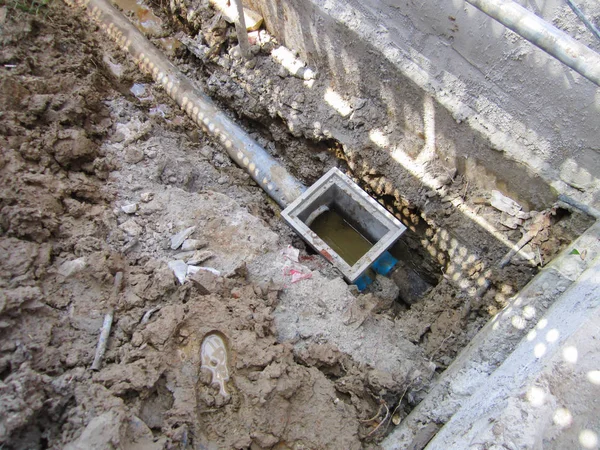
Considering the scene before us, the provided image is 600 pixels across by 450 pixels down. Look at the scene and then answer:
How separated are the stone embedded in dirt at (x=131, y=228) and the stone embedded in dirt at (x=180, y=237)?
0.89 feet

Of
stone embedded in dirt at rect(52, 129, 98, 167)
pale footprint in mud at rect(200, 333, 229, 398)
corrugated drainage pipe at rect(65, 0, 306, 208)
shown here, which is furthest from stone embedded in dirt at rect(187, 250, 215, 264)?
stone embedded in dirt at rect(52, 129, 98, 167)

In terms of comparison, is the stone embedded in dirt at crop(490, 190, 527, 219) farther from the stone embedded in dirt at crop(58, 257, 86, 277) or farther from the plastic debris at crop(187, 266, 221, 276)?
the stone embedded in dirt at crop(58, 257, 86, 277)

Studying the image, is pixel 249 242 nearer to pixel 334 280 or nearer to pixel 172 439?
pixel 334 280

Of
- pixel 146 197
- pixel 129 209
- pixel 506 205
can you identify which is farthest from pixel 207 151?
pixel 506 205

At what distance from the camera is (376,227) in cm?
400

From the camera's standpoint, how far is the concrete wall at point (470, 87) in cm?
285

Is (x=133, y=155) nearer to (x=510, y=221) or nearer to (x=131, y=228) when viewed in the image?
(x=131, y=228)

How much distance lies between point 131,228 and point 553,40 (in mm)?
3008

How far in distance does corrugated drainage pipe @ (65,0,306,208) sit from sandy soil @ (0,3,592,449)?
21 centimetres

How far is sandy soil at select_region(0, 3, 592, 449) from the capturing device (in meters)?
2.28

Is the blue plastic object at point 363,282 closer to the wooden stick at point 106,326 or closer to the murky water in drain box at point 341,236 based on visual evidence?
the murky water in drain box at point 341,236

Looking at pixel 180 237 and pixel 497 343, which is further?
pixel 180 237

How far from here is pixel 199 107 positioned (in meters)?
4.54

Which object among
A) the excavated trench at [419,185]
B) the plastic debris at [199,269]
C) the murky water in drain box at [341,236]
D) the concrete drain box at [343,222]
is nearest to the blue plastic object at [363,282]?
the excavated trench at [419,185]
